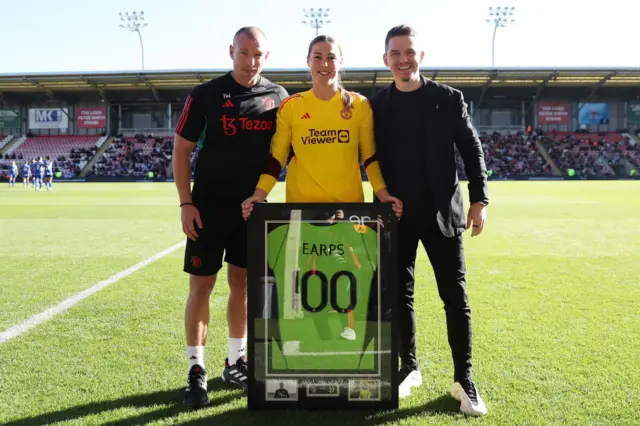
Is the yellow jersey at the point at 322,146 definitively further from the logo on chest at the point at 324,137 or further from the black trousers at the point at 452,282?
the black trousers at the point at 452,282

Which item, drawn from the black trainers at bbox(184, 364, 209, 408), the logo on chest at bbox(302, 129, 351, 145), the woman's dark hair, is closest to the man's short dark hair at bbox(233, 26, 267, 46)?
the woman's dark hair

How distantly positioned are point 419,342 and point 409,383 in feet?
2.75

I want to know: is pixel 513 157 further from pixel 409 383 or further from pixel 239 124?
pixel 239 124

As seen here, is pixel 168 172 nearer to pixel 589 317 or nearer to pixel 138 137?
pixel 138 137

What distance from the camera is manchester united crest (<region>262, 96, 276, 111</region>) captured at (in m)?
3.10

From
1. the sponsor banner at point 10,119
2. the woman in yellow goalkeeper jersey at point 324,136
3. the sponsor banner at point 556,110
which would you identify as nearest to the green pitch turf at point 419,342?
the woman in yellow goalkeeper jersey at point 324,136

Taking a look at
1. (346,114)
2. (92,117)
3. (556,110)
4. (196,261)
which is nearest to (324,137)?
(346,114)

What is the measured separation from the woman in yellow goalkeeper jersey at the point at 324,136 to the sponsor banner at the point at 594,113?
1979 inches

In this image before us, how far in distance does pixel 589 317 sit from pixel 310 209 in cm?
298

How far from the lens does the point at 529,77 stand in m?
41.2

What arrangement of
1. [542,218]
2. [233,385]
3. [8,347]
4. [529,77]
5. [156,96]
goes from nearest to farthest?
1. [233,385]
2. [8,347]
3. [542,218]
4. [529,77]
5. [156,96]

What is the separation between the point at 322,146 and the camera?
2.85 metres

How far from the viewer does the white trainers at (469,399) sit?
2.65 metres

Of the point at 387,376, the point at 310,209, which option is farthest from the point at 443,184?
the point at 387,376
